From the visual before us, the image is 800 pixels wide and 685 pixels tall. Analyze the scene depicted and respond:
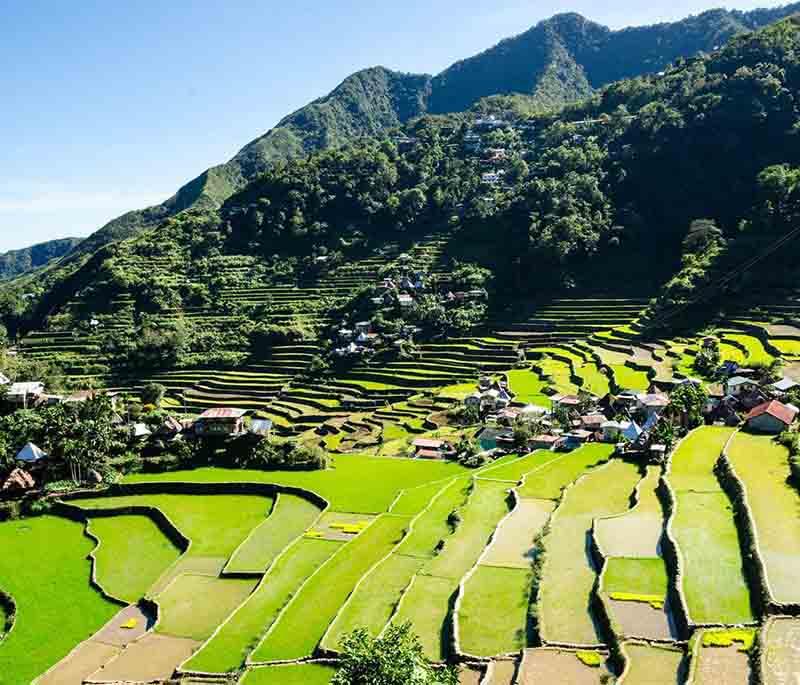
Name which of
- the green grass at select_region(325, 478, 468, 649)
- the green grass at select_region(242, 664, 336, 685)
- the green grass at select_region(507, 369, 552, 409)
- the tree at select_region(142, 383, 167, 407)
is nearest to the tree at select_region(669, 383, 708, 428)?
the green grass at select_region(507, 369, 552, 409)

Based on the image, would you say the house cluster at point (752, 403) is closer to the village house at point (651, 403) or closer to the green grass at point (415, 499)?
the village house at point (651, 403)

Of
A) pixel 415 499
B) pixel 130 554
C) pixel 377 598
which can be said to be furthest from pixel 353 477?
pixel 377 598

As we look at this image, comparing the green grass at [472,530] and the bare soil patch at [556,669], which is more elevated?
the green grass at [472,530]

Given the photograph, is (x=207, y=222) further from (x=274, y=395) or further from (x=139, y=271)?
(x=274, y=395)

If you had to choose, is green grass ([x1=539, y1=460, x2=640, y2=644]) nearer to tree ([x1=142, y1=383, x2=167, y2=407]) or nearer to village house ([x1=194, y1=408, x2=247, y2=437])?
village house ([x1=194, y1=408, x2=247, y2=437])

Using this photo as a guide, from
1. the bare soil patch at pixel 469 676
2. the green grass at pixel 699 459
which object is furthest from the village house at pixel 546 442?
the bare soil patch at pixel 469 676

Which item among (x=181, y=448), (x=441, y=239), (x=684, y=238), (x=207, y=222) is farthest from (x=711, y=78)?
(x=181, y=448)
